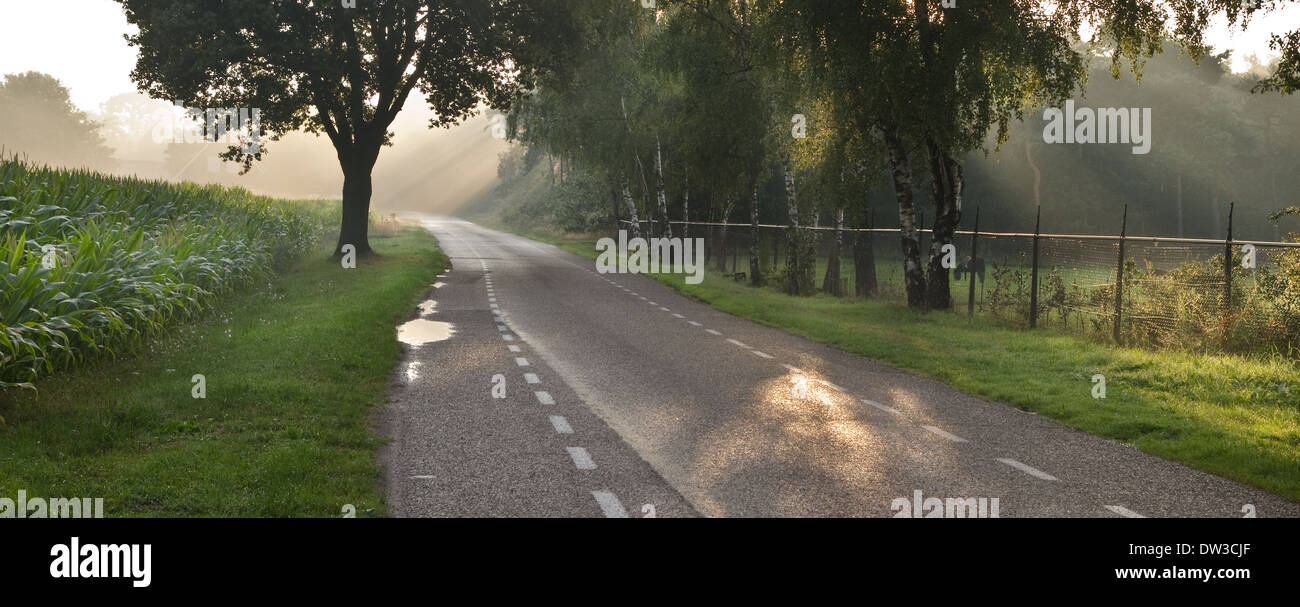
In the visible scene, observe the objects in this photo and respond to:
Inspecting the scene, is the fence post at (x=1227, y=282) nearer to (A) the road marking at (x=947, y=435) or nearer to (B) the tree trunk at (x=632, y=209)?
(A) the road marking at (x=947, y=435)

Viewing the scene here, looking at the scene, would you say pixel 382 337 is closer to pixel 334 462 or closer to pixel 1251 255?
pixel 334 462

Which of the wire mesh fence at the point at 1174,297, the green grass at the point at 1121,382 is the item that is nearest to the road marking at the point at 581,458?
the green grass at the point at 1121,382

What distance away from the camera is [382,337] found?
16359mm

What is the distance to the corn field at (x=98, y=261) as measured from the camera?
33.4ft

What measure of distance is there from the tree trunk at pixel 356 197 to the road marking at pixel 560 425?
27.4 metres

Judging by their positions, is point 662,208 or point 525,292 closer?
point 525,292

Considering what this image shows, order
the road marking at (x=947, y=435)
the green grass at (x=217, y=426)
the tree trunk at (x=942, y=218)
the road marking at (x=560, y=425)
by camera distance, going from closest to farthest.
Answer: the green grass at (x=217, y=426), the road marking at (x=947, y=435), the road marking at (x=560, y=425), the tree trunk at (x=942, y=218)

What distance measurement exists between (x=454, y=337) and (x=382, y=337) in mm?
1404

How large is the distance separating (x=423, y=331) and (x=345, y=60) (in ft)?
57.6

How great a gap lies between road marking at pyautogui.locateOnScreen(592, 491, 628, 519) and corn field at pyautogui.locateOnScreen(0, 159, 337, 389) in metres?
5.09

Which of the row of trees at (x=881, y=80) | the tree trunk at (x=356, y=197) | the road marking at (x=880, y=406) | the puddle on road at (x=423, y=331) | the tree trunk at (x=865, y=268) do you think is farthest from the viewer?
the tree trunk at (x=356, y=197)

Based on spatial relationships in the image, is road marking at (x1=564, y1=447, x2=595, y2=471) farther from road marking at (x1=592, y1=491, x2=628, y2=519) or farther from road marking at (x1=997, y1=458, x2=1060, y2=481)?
road marking at (x1=997, y1=458, x2=1060, y2=481)

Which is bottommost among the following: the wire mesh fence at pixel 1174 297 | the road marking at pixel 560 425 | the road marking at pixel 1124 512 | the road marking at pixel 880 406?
the road marking at pixel 1124 512

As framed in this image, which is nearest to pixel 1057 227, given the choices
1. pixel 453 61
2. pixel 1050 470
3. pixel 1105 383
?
pixel 453 61
